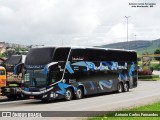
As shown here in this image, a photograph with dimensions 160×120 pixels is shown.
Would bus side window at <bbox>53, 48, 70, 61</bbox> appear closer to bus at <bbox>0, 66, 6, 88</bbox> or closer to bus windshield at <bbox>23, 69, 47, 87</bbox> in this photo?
bus windshield at <bbox>23, 69, 47, 87</bbox>

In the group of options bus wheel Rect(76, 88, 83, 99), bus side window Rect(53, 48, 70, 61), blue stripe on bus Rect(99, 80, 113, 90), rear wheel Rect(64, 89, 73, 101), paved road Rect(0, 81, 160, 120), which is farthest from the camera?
blue stripe on bus Rect(99, 80, 113, 90)

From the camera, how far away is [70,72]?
2642cm

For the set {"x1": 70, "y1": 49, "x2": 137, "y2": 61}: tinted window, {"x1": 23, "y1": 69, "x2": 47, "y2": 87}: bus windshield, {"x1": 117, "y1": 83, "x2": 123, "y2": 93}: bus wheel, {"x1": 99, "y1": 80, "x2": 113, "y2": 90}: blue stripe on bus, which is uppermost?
{"x1": 70, "y1": 49, "x2": 137, "y2": 61}: tinted window

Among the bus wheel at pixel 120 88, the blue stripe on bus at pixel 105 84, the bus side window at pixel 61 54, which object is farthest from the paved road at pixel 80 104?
the bus wheel at pixel 120 88

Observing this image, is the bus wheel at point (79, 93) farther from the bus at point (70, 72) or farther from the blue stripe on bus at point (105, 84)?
the blue stripe on bus at point (105, 84)

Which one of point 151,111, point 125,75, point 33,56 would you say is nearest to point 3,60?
point 33,56

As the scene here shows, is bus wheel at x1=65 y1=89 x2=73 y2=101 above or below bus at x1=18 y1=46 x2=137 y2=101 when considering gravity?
below

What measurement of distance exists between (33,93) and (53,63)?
222 centimetres

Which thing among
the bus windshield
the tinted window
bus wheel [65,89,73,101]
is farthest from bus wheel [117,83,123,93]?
the bus windshield

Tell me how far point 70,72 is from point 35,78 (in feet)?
8.55

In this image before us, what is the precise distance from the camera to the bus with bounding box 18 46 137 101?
974 inches

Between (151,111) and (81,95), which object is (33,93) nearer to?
(81,95)

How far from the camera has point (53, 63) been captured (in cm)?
2478

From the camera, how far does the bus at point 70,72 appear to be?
24.7m
